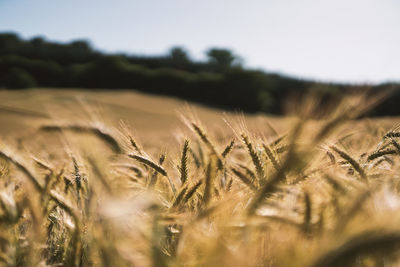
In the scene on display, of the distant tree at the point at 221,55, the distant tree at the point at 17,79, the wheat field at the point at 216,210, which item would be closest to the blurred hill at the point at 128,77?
the distant tree at the point at 17,79

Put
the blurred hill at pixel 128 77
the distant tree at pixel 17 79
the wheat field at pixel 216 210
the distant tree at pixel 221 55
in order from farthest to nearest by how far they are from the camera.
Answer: the distant tree at pixel 221 55, the blurred hill at pixel 128 77, the distant tree at pixel 17 79, the wheat field at pixel 216 210

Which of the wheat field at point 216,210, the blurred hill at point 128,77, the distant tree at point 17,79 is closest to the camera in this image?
the wheat field at point 216,210

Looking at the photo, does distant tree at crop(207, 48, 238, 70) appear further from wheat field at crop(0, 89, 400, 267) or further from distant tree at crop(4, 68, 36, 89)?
wheat field at crop(0, 89, 400, 267)

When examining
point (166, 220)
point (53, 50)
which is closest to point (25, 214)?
point (166, 220)

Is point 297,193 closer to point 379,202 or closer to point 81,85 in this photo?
point 379,202

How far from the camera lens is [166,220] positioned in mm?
446

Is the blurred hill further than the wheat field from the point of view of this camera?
Yes

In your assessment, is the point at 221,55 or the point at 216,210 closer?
the point at 216,210

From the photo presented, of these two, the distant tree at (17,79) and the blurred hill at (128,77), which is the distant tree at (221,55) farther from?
the distant tree at (17,79)

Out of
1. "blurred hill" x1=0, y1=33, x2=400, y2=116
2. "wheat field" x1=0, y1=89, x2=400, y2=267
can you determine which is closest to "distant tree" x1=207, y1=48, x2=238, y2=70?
"blurred hill" x1=0, y1=33, x2=400, y2=116

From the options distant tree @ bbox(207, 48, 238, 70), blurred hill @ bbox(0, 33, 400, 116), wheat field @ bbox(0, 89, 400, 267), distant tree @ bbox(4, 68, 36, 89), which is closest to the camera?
wheat field @ bbox(0, 89, 400, 267)

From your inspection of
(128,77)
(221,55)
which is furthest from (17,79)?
(221,55)

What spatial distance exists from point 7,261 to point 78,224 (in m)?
0.11

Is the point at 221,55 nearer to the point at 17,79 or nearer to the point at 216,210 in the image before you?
the point at 17,79
